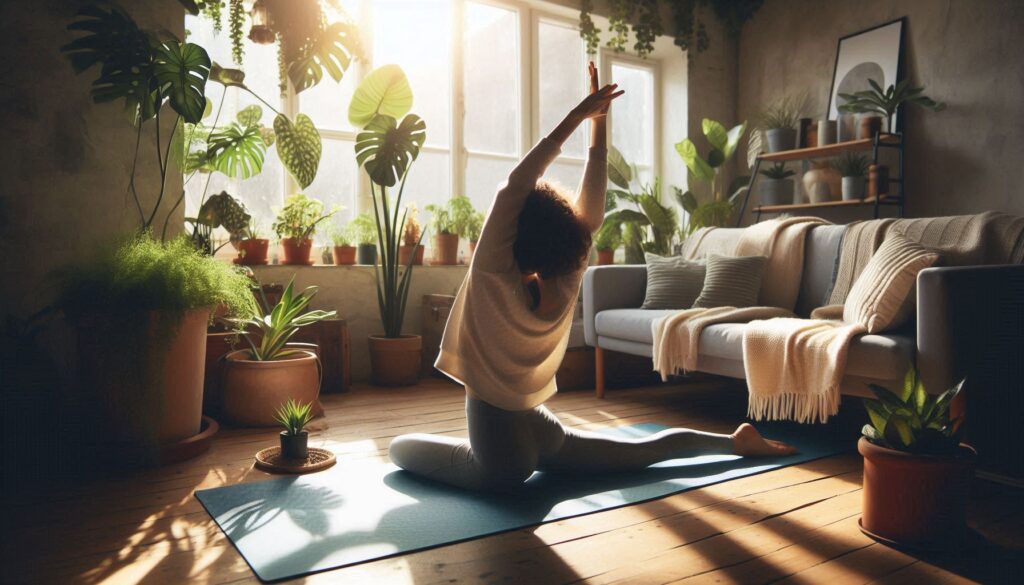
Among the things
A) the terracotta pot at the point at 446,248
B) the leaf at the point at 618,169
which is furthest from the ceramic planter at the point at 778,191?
the terracotta pot at the point at 446,248

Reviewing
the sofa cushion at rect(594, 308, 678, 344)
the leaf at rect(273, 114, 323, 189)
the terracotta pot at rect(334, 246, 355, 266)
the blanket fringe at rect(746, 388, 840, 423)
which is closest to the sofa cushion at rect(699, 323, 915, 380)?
the blanket fringe at rect(746, 388, 840, 423)

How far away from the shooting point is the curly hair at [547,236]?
1703mm

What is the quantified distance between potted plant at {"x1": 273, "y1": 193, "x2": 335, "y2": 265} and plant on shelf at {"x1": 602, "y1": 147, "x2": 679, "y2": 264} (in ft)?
6.69

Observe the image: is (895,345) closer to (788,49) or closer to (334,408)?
(334,408)

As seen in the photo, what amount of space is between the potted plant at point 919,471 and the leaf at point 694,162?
3.59m

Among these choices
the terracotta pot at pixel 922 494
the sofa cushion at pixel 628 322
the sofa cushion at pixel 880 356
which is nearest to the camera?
the terracotta pot at pixel 922 494

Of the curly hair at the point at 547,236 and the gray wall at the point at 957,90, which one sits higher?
the gray wall at the point at 957,90

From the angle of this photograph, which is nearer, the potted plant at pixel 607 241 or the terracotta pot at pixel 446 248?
the terracotta pot at pixel 446 248

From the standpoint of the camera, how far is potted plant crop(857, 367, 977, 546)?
1.59 metres

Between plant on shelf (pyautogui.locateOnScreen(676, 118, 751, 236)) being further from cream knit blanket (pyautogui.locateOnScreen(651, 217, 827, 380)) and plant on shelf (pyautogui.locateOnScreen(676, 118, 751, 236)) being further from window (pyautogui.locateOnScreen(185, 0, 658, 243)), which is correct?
cream knit blanket (pyautogui.locateOnScreen(651, 217, 827, 380))

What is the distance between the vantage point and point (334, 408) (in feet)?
10.6

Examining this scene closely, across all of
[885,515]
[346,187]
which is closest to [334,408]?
[346,187]

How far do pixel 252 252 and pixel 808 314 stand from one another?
292 centimetres

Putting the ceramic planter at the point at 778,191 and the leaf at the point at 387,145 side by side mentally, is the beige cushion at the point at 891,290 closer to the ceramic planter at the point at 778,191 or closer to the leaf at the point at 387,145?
the leaf at the point at 387,145
